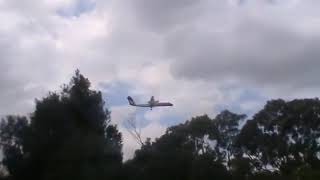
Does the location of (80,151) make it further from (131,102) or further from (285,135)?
(285,135)

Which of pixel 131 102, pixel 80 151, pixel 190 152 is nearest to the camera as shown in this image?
pixel 80 151

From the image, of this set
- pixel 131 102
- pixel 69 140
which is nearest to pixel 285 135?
pixel 131 102

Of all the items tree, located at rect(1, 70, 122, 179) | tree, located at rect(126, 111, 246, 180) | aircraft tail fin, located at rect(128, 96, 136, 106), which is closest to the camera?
tree, located at rect(1, 70, 122, 179)

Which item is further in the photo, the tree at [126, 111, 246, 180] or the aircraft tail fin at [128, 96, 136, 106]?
the aircraft tail fin at [128, 96, 136, 106]

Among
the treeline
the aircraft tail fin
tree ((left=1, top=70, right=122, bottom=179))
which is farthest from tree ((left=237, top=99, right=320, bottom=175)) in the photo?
tree ((left=1, top=70, right=122, bottom=179))

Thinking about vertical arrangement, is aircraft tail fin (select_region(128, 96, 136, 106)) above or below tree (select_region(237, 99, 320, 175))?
above

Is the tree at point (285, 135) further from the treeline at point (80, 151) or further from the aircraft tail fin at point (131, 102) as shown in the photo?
the aircraft tail fin at point (131, 102)

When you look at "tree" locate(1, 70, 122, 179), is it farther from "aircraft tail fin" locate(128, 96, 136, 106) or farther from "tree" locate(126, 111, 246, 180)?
"aircraft tail fin" locate(128, 96, 136, 106)

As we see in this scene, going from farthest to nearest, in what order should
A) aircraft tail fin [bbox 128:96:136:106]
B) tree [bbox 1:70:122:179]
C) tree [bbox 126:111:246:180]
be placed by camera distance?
aircraft tail fin [bbox 128:96:136:106] < tree [bbox 126:111:246:180] < tree [bbox 1:70:122:179]

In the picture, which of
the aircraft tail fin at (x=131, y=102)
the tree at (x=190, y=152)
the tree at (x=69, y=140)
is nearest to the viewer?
the tree at (x=69, y=140)

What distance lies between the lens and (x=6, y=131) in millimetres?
41750

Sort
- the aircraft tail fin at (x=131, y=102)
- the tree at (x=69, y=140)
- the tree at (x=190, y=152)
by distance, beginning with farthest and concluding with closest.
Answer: the aircraft tail fin at (x=131, y=102), the tree at (x=190, y=152), the tree at (x=69, y=140)

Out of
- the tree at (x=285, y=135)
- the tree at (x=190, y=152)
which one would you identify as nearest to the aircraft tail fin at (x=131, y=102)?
the tree at (x=190, y=152)

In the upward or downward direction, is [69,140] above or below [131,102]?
below
